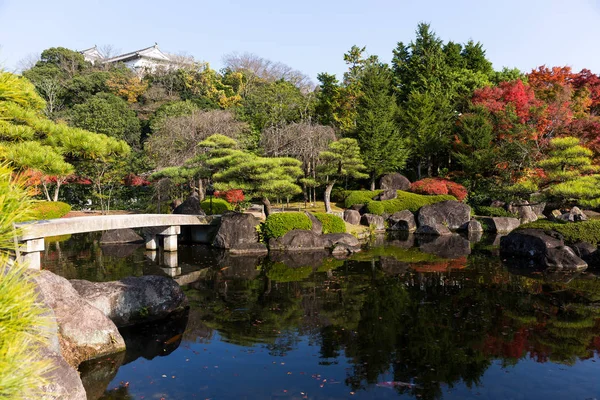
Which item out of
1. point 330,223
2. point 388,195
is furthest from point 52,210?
point 388,195

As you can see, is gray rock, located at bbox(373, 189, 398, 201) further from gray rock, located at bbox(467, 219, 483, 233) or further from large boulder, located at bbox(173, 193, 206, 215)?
large boulder, located at bbox(173, 193, 206, 215)

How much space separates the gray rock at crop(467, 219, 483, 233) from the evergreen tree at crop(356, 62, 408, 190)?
24.1 feet

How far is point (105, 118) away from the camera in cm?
3494

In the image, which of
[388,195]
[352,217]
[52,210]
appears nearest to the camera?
[52,210]

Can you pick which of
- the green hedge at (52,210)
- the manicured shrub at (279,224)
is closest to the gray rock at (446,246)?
the manicured shrub at (279,224)

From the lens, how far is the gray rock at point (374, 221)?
84.6 feet

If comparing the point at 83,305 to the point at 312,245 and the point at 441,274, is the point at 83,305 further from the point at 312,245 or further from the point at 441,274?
the point at 312,245

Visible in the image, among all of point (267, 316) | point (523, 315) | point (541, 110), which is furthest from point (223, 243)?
point (541, 110)

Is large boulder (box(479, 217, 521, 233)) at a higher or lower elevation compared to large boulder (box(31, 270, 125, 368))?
higher

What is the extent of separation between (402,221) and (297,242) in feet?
31.1

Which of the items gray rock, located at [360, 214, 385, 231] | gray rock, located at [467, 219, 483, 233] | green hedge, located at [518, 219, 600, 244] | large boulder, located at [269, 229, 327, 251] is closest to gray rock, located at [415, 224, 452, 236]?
gray rock, located at [467, 219, 483, 233]

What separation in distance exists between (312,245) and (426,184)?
12595 mm

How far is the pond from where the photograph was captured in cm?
704

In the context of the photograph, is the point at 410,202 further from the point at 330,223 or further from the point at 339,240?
the point at 339,240
